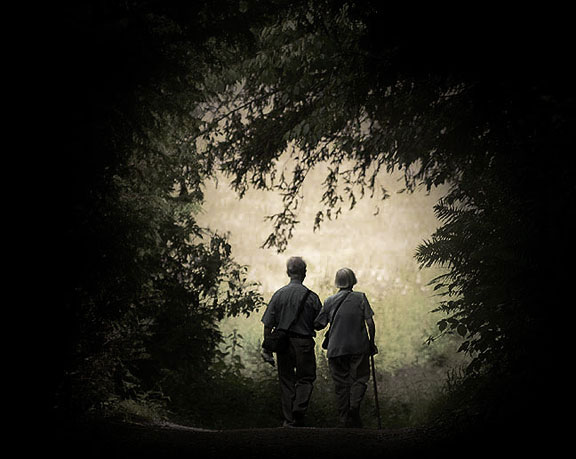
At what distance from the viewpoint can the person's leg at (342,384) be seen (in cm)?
804

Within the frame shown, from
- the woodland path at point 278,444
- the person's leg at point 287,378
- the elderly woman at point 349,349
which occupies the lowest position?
the woodland path at point 278,444

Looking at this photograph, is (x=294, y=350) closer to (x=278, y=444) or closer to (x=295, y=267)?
(x=295, y=267)

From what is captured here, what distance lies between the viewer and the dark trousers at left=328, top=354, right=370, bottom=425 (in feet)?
26.2

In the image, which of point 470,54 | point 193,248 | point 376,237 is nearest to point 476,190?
point 470,54

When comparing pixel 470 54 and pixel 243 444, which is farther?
pixel 243 444

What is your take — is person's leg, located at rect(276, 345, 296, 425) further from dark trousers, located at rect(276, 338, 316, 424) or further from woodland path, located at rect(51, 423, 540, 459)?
woodland path, located at rect(51, 423, 540, 459)

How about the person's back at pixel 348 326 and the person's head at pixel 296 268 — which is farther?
the person's back at pixel 348 326

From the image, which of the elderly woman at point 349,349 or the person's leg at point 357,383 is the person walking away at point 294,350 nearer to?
the elderly woman at point 349,349

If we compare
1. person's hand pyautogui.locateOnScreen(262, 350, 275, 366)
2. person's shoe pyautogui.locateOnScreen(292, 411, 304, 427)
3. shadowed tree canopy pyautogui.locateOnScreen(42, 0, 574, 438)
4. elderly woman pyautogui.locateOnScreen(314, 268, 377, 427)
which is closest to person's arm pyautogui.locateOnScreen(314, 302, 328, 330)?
elderly woman pyautogui.locateOnScreen(314, 268, 377, 427)

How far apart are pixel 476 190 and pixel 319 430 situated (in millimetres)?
2447

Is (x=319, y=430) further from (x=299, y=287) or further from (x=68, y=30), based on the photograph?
(x=68, y=30)

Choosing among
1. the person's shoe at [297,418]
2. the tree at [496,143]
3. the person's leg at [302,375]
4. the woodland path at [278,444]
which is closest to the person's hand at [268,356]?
the person's leg at [302,375]

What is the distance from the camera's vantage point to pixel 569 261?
10.7 feet

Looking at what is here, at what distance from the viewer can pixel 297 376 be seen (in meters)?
7.37
